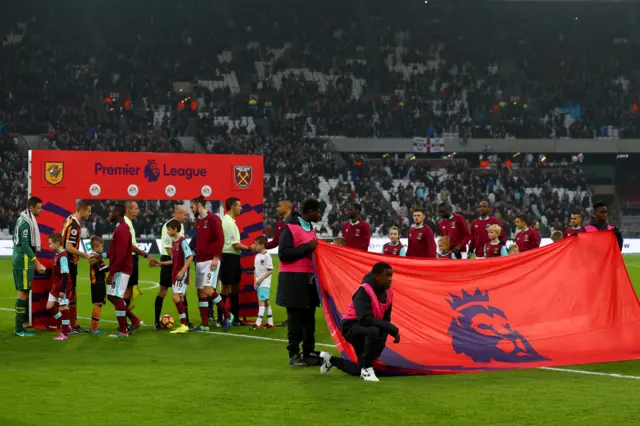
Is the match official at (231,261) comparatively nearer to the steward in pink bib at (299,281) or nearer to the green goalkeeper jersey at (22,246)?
the green goalkeeper jersey at (22,246)

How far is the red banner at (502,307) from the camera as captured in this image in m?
11.3

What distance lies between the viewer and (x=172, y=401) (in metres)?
8.93

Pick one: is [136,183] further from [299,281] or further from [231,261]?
[299,281]

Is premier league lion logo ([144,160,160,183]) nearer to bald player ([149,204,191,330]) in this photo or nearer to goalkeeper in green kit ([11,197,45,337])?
bald player ([149,204,191,330])

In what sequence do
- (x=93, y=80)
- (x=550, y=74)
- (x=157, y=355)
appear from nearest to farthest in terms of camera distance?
(x=157, y=355)
(x=93, y=80)
(x=550, y=74)

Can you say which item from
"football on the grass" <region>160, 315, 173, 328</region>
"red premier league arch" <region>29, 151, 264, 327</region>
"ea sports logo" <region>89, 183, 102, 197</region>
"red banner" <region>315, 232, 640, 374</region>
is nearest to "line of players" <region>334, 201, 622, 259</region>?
"red premier league arch" <region>29, 151, 264, 327</region>

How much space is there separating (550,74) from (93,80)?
29.8 meters

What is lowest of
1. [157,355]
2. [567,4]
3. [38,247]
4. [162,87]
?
[157,355]

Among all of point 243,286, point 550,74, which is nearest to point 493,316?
point 243,286

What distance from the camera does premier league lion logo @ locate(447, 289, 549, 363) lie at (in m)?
11.4

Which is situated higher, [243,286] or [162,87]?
[162,87]

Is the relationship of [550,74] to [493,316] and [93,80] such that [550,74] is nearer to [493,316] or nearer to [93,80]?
[93,80]

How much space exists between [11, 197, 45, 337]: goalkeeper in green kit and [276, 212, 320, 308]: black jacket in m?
5.48

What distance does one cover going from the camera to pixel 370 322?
10.2 metres
